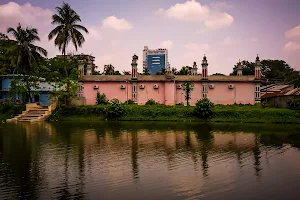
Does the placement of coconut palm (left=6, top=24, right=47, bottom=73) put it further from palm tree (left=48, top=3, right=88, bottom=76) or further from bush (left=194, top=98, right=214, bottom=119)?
bush (left=194, top=98, right=214, bottom=119)

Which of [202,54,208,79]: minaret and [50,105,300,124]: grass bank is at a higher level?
[202,54,208,79]: minaret

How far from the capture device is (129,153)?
1331cm

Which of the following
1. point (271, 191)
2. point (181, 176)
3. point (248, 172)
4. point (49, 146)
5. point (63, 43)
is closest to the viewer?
point (271, 191)

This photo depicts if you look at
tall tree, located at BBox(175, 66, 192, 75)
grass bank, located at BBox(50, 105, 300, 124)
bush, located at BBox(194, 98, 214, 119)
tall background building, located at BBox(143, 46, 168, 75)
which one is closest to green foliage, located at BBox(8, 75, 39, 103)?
grass bank, located at BBox(50, 105, 300, 124)

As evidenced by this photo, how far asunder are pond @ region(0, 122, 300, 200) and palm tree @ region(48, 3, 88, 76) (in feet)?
71.4

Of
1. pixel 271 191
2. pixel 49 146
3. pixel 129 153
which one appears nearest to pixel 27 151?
pixel 49 146

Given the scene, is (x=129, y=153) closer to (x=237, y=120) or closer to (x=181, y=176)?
(x=181, y=176)

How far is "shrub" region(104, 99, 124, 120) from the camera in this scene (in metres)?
32.7

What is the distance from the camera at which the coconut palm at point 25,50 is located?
35.5 metres

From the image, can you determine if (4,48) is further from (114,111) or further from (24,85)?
(114,111)

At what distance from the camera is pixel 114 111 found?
32.7 meters

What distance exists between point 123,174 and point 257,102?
3284 cm

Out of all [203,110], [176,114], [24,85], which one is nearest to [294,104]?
[203,110]

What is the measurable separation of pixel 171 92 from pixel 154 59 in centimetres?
9361
